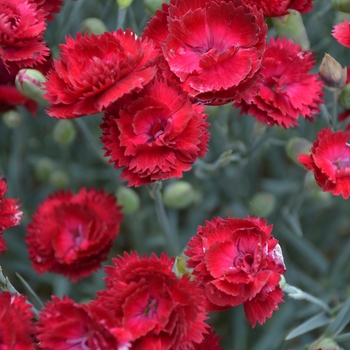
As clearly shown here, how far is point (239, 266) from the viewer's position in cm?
76

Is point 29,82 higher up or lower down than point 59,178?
higher up

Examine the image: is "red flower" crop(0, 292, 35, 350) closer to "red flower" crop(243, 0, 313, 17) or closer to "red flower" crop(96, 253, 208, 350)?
"red flower" crop(96, 253, 208, 350)

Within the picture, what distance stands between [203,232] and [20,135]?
2.29 ft

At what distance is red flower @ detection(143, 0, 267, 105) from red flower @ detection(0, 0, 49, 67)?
0.18 metres

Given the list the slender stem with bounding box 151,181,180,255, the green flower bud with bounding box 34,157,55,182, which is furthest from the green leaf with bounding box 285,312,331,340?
the green flower bud with bounding box 34,157,55,182

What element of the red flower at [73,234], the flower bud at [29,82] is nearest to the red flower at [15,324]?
the red flower at [73,234]

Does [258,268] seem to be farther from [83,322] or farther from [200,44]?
[200,44]

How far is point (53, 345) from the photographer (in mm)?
700

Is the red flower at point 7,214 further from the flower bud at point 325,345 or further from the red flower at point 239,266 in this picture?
the flower bud at point 325,345

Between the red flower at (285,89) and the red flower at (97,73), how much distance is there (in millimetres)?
191

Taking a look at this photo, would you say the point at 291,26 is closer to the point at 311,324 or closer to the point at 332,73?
the point at 332,73

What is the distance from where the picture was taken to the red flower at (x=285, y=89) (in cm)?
87

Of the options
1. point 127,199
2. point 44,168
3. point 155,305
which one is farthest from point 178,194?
point 155,305

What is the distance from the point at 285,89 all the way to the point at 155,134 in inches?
10.1
